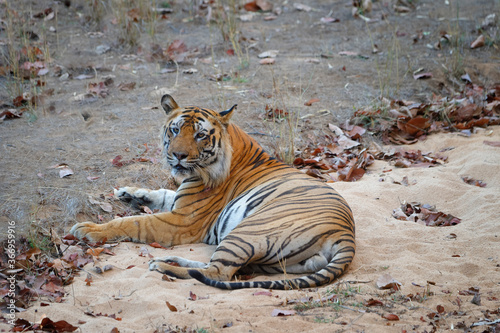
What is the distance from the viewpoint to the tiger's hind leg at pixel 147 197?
15.8 ft

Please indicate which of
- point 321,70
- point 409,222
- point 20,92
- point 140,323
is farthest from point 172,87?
point 140,323

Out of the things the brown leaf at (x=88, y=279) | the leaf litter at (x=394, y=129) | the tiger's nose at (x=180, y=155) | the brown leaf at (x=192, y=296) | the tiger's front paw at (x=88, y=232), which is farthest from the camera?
the leaf litter at (x=394, y=129)

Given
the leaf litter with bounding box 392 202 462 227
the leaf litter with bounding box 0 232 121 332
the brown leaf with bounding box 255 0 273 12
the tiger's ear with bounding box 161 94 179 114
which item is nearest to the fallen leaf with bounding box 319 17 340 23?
the brown leaf with bounding box 255 0 273 12

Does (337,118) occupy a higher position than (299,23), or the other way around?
(299,23)

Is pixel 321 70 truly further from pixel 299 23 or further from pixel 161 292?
pixel 161 292

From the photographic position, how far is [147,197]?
15.9 ft

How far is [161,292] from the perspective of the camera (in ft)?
10.3

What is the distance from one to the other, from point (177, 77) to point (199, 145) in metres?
3.20

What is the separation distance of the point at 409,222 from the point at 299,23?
6.67 metres

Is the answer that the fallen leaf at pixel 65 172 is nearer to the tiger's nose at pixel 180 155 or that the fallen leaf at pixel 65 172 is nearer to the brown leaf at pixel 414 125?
the tiger's nose at pixel 180 155

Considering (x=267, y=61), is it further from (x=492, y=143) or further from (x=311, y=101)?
(x=492, y=143)

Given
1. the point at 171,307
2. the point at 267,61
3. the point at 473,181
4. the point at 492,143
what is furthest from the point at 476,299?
the point at 267,61

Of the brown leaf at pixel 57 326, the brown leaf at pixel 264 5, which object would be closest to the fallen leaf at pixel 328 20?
the brown leaf at pixel 264 5

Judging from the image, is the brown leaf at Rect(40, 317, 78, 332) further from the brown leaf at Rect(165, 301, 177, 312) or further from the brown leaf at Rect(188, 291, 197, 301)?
the brown leaf at Rect(188, 291, 197, 301)
